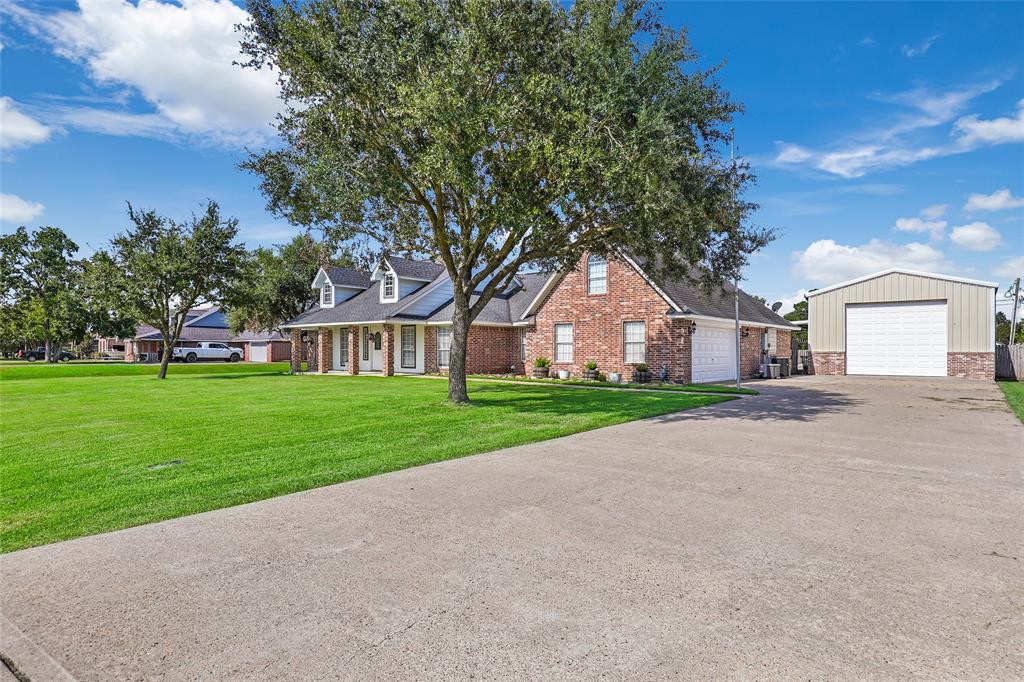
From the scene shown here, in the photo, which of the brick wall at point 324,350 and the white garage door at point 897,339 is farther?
the brick wall at point 324,350

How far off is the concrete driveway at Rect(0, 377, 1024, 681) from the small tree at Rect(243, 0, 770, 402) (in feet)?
19.9

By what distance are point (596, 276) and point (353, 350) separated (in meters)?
13.1

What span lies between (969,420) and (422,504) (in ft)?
38.3

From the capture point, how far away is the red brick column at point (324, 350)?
29.3 meters

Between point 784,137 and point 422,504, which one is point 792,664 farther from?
point 784,137

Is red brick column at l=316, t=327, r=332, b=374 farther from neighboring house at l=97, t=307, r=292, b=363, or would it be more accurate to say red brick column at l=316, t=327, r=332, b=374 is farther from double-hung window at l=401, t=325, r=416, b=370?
neighboring house at l=97, t=307, r=292, b=363

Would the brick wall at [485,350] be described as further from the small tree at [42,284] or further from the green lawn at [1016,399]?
the small tree at [42,284]

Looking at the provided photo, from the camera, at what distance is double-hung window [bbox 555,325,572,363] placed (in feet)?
75.5

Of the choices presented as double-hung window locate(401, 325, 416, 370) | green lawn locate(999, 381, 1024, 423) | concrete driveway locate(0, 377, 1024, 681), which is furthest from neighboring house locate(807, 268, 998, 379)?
concrete driveway locate(0, 377, 1024, 681)

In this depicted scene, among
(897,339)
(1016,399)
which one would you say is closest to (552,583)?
(1016,399)

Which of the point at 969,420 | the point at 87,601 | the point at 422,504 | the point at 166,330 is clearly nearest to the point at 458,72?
the point at 422,504

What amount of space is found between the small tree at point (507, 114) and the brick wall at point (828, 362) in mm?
17727

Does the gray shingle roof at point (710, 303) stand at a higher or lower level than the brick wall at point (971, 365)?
higher

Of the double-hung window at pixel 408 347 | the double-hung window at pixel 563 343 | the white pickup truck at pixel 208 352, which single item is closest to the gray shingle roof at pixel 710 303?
the double-hung window at pixel 563 343
